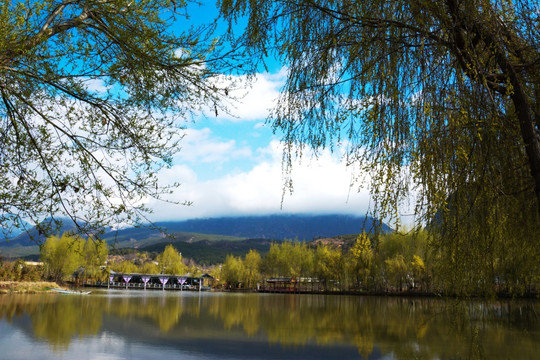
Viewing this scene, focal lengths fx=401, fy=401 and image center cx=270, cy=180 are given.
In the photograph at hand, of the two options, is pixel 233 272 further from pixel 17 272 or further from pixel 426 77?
pixel 426 77

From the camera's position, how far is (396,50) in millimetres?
2398

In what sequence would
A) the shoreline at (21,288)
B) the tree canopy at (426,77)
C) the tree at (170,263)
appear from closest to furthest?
the tree canopy at (426,77) < the shoreline at (21,288) < the tree at (170,263)

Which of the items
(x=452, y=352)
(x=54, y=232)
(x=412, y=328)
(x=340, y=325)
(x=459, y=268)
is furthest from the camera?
(x=340, y=325)

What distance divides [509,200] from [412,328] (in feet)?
46.8

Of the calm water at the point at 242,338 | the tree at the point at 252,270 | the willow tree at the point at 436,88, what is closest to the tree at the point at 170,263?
the tree at the point at 252,270

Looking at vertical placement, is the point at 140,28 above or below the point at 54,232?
above

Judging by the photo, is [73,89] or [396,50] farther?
[73,89]

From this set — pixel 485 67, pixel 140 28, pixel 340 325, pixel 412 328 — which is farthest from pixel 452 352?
pixel 140 28

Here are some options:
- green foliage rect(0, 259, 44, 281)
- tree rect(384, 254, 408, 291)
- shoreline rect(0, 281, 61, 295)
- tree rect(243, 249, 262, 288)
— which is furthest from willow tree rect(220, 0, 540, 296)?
tree rect(243, 249, 262, 288)

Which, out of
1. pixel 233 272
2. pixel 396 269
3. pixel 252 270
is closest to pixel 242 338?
pixel 396 269

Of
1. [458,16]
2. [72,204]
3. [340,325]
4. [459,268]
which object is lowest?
[340,325]

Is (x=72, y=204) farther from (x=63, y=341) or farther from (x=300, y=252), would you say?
(x=300, y=252)

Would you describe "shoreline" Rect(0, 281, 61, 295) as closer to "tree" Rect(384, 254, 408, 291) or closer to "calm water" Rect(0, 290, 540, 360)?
"calm water" Rect(0, 290, 540, 360)

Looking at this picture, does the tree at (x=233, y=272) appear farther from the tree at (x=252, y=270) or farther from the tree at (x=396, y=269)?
the tree at (x=396, y=269)
